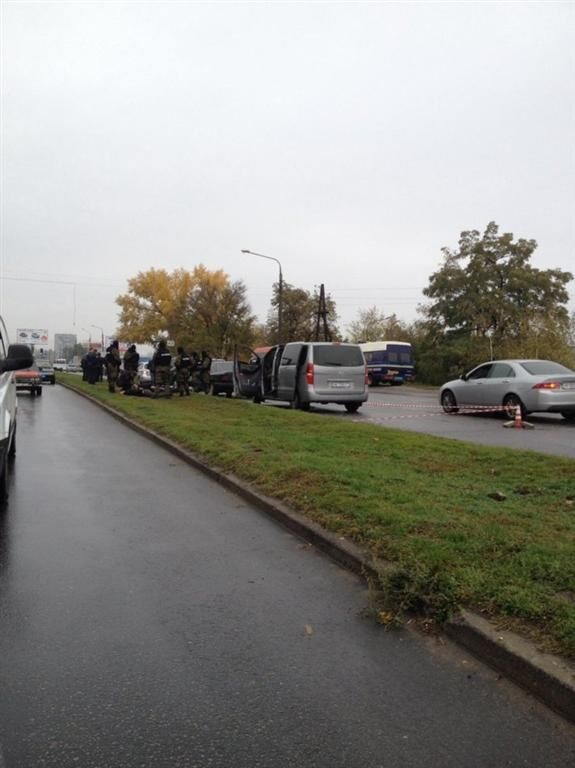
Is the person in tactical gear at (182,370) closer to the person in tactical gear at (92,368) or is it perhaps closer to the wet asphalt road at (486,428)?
the wet asphalt road at (486,428)

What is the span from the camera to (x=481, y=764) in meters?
2.47

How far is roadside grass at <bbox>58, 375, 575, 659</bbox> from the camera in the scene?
372 centimetres

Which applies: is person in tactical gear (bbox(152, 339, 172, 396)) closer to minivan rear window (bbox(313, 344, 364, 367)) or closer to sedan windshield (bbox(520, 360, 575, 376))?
minivan rear window (bbox(313, 344, 364, 367))

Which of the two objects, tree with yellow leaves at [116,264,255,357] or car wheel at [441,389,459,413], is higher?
tree with yellow leaves at [116,264,255,357]

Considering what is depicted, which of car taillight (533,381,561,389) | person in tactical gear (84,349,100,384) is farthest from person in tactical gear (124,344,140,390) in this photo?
car taillight (533,381,561,389)

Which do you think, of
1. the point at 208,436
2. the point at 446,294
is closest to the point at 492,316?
the point at 446,294

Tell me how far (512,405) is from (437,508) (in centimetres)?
971

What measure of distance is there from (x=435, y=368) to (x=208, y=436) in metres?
39.7

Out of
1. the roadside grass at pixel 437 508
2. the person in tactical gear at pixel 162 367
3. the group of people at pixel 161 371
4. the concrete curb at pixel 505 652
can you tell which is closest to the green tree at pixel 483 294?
the group of people at pixel 161 371

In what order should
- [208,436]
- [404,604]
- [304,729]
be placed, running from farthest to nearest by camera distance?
[208,436]
[404,604]
[304,729]

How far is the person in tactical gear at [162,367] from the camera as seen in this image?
857 inches

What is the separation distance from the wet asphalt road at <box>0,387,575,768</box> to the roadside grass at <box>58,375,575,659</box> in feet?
1.19

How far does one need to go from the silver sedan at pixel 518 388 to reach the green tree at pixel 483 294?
29.9 meters

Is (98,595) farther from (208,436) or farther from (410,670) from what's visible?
(208,436)
